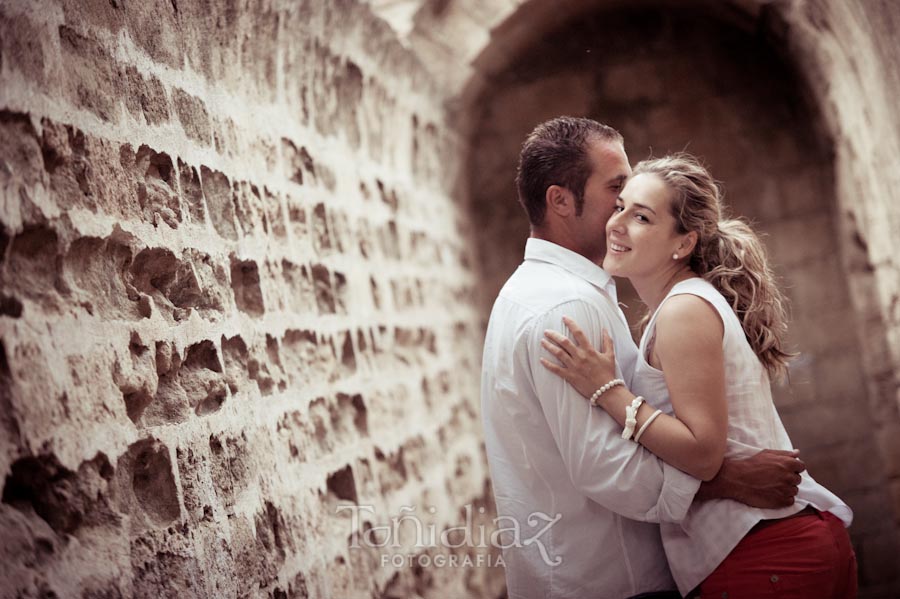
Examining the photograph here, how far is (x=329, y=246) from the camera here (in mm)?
3064

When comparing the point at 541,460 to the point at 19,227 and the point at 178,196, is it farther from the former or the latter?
the point at 19,227

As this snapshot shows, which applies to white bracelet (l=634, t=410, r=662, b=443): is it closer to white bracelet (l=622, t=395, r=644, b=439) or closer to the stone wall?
white bracelet (l=622, t=395, r=644, b=439)

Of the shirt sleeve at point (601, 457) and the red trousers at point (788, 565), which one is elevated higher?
the shirt sleeve at point (601, 457)

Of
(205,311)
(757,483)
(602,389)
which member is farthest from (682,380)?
(205,311)

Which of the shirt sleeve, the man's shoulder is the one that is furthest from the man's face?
the shirt sleeve

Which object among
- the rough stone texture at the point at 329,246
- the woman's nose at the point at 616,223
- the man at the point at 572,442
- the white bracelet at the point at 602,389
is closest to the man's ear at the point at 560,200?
the man at the point at 572,442

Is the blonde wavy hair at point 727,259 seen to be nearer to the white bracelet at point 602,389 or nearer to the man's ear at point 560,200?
the man's ear at point 560,200

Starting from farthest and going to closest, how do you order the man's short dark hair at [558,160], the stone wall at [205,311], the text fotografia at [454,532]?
the man's short dark hair at [558,160]
the text fotografia at [454,532]
the stone wall at [205,311]

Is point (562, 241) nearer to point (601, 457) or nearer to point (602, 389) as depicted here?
point (602, 389)

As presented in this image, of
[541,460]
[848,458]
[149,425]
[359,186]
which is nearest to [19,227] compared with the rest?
[149,425]

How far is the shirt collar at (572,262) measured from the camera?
207 cm

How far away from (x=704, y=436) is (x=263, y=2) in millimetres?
1715

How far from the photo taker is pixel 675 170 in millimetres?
2041

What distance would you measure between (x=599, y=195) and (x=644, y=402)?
530 millimetres
